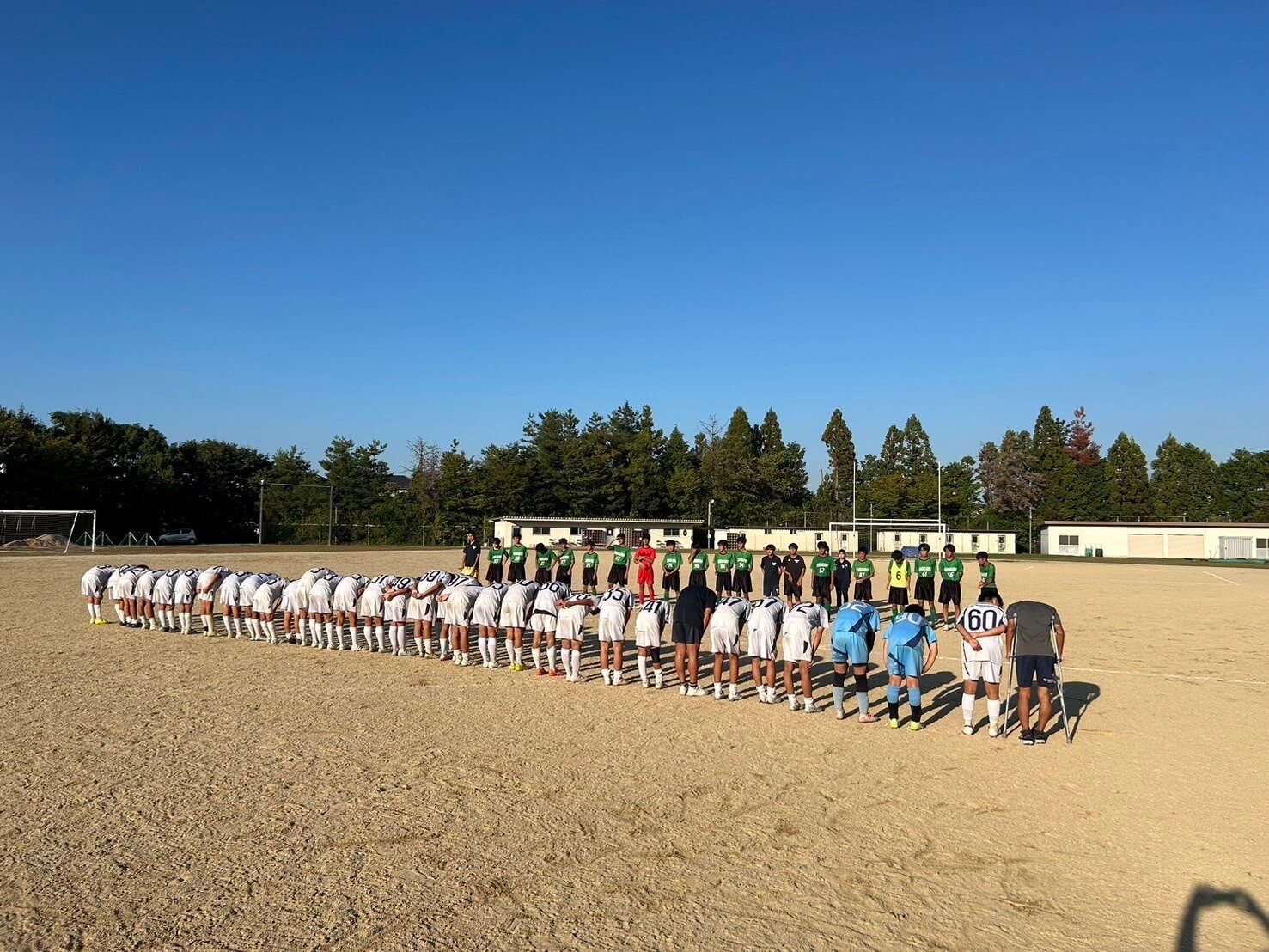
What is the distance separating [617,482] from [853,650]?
66.6 meters

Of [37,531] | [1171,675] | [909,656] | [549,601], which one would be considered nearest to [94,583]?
[549,601]

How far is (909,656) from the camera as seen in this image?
10.3m

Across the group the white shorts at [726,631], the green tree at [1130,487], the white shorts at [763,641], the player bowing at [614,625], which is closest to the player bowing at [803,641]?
the white shorts at [763,641]

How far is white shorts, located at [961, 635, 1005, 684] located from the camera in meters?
10.3

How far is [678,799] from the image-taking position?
779cm

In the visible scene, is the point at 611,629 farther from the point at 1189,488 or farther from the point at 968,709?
the point at 1189,488

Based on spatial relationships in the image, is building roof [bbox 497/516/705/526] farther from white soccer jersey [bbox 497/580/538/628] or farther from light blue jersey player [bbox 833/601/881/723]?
light blue jersey player [bbox 833/601/881/723]

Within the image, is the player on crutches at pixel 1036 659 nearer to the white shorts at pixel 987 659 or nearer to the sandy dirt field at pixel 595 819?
the white shorts at pixel 987 659

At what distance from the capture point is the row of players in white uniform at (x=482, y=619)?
11398 millimetres

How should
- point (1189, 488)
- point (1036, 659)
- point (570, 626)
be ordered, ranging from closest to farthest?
1. point (1036, 659)
2. point (570, 626)
3. point (1189, 488)

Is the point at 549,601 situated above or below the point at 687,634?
above

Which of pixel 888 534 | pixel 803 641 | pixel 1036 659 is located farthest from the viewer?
pixel 888 534

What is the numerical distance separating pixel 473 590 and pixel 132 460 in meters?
65.4

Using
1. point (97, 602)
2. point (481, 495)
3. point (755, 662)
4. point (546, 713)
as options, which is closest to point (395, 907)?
point (546, 713)
